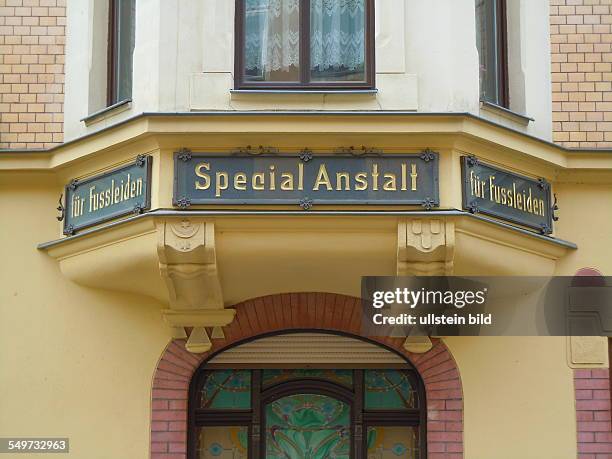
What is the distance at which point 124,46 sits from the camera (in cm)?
1196

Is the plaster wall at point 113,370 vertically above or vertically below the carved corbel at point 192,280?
below

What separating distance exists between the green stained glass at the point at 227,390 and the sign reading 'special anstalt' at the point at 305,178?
1896 millimetres

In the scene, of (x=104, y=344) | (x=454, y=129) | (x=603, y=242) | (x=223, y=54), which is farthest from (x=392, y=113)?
(x=104, y=344)

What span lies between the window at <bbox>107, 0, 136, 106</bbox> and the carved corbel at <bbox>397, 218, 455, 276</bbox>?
9.42 feet

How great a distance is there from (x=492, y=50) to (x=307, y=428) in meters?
3.61

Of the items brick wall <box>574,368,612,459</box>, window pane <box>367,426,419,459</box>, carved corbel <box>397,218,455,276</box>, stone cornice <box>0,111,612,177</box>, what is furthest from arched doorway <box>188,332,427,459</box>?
stone cornice <box>0,111,612,177</box>

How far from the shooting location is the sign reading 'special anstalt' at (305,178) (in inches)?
417

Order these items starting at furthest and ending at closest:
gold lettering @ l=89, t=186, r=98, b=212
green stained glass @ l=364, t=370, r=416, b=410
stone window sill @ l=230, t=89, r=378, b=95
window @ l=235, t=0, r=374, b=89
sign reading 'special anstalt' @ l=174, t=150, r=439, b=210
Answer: green stained glass @ l=364, t=370, r=416, b=410, gold lettering @ l=89, t=186, r=98, b=212, window @ l=235, t=0, r=374, b=89, stone window sill @ l=230, t=89, r=378, b=95, sign reading 'special anstalt' @ l=174, t=150, r=439, b=210

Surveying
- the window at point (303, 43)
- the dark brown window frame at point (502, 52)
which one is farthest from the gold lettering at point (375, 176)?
the dark brown window frame at point (502, 52)

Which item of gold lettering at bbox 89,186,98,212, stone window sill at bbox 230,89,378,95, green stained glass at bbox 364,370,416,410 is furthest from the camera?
green stained glass at bbox 364,370,416,410

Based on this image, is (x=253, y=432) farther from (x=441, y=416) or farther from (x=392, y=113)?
(x=392, y=113)

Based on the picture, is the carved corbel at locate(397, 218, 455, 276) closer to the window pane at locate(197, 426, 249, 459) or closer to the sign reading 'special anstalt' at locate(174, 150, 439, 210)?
the sign reading 'special anstalt' at locate(174, 150, 439, 210)

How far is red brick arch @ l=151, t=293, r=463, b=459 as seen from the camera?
11.4 m

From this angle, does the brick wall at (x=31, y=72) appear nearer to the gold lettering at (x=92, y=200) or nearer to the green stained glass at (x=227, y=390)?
the gold lettering at (x=92, y=200)
